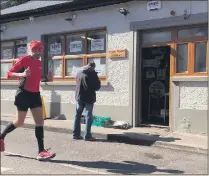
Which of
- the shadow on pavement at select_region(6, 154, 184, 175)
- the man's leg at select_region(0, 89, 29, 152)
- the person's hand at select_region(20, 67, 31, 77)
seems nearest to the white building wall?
the shadow on pavement at select_region(6, 154, 184, 175)

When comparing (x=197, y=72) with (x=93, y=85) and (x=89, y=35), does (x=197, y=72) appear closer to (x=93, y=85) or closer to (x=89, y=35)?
(x=93, y=85)

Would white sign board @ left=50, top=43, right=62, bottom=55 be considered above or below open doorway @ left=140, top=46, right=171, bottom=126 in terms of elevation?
above

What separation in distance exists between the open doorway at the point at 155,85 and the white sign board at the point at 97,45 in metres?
1.33

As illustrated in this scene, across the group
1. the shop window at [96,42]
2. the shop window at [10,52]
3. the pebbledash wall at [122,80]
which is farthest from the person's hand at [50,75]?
the shop window at [96,42]

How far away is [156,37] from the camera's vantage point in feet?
30.4

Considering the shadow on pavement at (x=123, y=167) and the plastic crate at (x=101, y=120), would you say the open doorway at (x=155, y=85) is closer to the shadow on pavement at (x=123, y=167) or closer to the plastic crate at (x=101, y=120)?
the plastic crate at (x=101, y=120)

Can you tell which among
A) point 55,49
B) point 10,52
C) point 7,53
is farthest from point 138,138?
point 7,53

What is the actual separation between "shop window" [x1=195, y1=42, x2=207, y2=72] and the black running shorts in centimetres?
404

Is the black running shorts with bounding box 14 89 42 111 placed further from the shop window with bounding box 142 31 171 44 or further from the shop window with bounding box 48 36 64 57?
the shop window with bounding box 48 36 64 57

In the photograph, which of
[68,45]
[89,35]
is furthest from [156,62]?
[68,45]

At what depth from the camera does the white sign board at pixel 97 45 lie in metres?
10.3

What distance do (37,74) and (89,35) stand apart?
460cm

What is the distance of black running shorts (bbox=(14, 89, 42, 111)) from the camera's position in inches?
243

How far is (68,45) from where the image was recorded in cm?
1112
